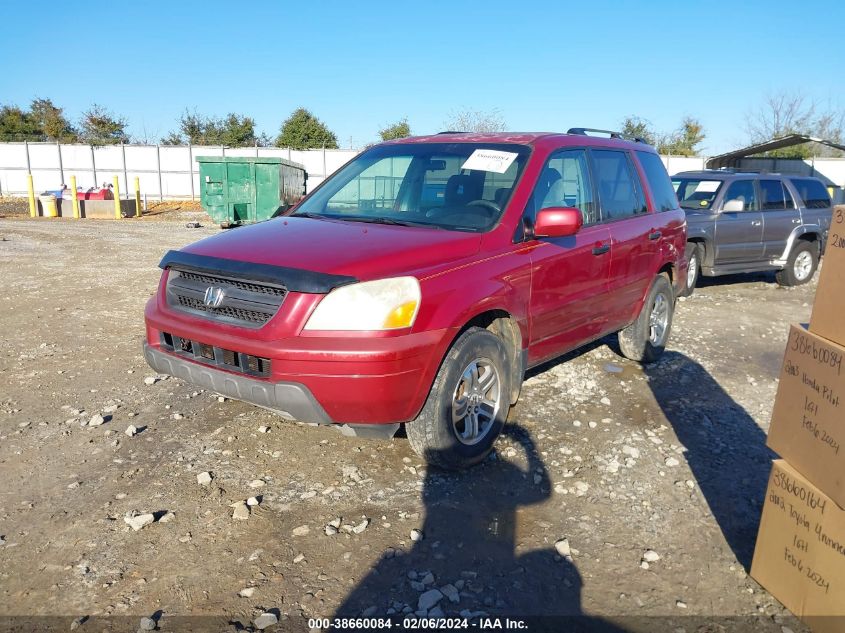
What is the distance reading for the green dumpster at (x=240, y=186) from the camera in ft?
51.4

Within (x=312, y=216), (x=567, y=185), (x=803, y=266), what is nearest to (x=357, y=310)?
(x=312, y=216)

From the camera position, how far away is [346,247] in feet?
11.0

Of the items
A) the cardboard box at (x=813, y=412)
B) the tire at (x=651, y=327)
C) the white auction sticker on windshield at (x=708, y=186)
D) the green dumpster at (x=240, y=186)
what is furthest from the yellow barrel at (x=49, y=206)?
the cardboard box at (x=813, y=412)

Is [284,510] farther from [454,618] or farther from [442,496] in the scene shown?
[454,618]

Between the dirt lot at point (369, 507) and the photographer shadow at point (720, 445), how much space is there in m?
0.02

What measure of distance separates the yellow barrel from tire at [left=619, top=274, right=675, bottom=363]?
21647 millimetres

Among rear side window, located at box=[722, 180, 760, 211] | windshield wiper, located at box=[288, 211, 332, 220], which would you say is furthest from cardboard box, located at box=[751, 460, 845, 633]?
rear side window, located at box=[722, 180, 760, 211]

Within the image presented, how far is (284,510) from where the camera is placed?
10.5ft

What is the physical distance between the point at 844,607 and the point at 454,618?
1413 mm

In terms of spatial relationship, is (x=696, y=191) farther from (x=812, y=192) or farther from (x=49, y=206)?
(x=49, y=206)

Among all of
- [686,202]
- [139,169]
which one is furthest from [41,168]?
[686,202]

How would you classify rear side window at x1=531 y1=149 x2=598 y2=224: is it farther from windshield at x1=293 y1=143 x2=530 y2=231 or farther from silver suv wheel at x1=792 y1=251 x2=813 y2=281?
silver suv wheel at x1=792 y1=251 x2=813 y2=281

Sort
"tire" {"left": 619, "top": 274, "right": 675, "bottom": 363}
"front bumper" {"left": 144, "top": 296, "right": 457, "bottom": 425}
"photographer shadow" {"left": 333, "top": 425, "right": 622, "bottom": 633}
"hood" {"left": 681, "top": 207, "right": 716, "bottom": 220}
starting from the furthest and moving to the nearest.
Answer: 1. "hood" {"left": 681, "top": 207, "right": 716, "bottom": 220}
2. "tire" {"left": 619, "top": 274, "right": 675, "bottom": 363}
3. "front bumper" {"left": 144, "top": 296, "right": 457, "bottom": 425}
4. "photographer shadow" {"left": 333, "top": 425, "right": 622, "bottom": 633}

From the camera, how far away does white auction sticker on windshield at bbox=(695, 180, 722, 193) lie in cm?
984
